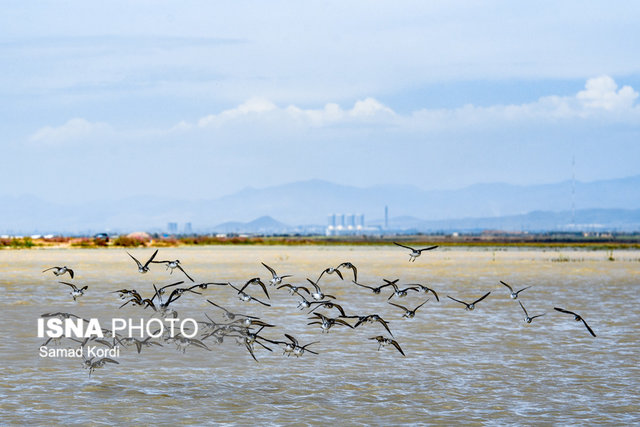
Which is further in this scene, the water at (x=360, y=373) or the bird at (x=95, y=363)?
the bird at (x=95, y=363)

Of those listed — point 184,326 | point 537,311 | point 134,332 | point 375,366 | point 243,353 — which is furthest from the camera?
point 537,311

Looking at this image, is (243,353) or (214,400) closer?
(214,400)

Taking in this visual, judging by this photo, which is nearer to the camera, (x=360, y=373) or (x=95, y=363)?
(x=360, y=373)

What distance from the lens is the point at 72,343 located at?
18016mm

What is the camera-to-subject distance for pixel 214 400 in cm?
1324

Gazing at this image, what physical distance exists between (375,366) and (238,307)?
Result: 10.5 meters

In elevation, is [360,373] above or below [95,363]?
below

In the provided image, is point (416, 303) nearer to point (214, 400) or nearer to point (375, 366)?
point (375, 366)

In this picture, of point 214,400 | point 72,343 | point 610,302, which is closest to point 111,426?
point 214,400

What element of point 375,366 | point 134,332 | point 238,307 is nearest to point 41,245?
point 238,307

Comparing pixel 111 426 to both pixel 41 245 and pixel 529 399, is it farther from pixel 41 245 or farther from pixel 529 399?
pixel 41 245

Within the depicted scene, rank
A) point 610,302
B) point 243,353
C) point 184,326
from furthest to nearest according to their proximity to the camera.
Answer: point 610,302 < point 184,326 < point 243,353

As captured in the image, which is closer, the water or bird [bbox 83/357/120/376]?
the water

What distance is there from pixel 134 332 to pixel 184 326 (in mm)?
1564
